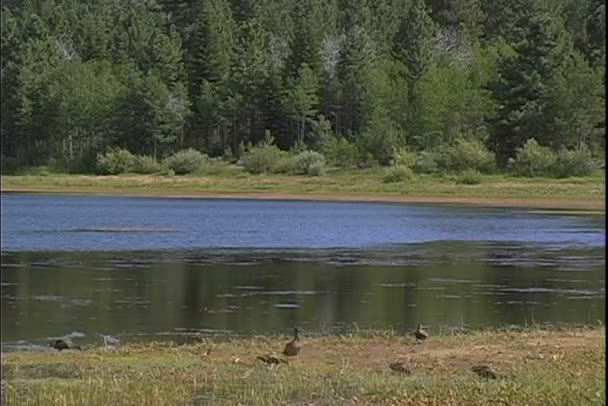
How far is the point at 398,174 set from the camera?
73688 millimetres

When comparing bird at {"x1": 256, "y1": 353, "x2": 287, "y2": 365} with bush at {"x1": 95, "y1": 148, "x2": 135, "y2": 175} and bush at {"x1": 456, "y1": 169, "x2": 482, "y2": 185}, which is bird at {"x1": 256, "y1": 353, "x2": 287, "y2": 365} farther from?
bush at {"x1": 456, "y1": 169, "x2": 482, "y2": 185}

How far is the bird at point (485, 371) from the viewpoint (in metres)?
14.2

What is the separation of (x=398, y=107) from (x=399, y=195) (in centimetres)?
1901

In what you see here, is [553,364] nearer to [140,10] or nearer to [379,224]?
[379,224]

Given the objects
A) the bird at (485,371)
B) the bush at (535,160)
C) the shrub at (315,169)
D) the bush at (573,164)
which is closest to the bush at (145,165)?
the shrub at (315,169)

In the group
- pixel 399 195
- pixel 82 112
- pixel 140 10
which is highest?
pixel 140 10

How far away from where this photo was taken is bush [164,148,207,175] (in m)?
75.0

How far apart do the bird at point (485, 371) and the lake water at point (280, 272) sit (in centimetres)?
510

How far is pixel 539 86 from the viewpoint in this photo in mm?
75312

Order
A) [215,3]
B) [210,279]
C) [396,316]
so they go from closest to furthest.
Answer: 1. [396,316]
2. [210,279]
3. [215,3]

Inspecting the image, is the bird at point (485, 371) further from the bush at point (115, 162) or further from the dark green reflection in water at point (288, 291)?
the bush at point (115, 162)

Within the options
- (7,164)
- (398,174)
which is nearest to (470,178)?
(398,174)

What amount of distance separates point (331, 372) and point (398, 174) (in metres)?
59.3

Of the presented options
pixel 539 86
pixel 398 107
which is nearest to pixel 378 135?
pixel 398 107
